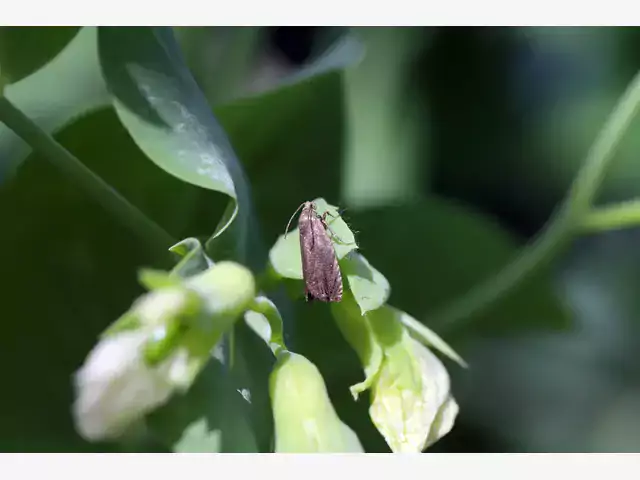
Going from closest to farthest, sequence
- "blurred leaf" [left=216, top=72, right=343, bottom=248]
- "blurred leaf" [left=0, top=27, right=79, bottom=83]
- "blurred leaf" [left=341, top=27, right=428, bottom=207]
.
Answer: "blurred leaf" [left=0, top=27, right=79, bottom=83] < "blurred leaf" [left=216, top=72, right=343, bottom=248] < "blurred leaf" [left=341, top=27, right=428, bottom=207]

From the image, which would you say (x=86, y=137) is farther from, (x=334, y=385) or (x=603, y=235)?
(x=603, y=235)

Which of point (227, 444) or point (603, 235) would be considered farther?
point (603, 235)

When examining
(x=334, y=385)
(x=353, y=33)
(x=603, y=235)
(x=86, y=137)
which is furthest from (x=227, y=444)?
(x=603, y=235)

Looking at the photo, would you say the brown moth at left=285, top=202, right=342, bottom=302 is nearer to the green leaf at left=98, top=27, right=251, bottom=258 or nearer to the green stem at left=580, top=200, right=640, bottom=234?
the green leaf at left=98, top=27, right=251, bottom=258

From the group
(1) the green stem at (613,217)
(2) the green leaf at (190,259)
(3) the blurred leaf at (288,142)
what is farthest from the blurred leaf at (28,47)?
(1) the green stem at (613,217)

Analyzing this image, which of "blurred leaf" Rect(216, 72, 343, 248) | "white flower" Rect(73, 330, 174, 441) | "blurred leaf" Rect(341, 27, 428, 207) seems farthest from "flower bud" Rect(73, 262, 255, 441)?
"blurred leaf" Rect(341, 27, 428, 207)

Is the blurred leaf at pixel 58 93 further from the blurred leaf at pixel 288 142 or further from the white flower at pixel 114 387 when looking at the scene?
the white flower at pixel 114 387

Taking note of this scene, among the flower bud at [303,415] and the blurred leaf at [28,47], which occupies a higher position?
the blurred leaf at [28,47]
